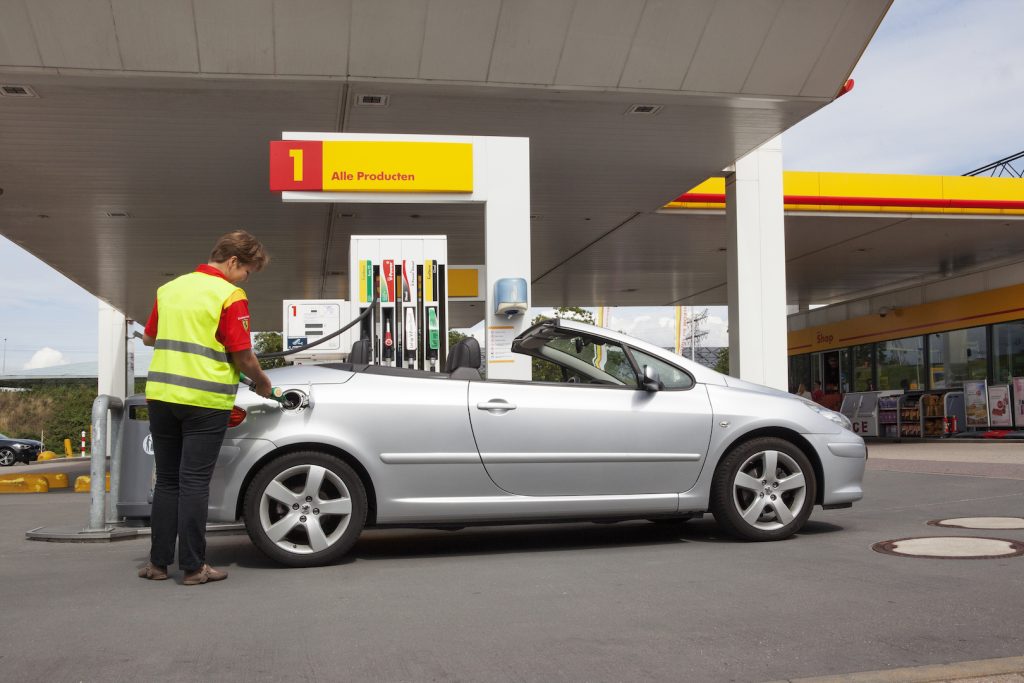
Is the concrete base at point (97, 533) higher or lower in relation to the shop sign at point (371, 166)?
lower

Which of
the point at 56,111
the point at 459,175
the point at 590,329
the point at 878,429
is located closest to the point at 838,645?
the point at 590,329

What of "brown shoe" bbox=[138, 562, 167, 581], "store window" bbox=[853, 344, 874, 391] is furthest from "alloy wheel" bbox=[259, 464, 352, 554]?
"store window" bbox=[853, 344, 874, 391]

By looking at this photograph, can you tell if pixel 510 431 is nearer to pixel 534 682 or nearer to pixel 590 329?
pixel 590 329

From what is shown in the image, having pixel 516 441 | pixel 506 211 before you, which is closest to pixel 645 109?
pixel 506 211

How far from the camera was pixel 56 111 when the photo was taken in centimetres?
1130

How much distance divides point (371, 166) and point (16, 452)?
967 inches

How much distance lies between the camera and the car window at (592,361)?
6094mm

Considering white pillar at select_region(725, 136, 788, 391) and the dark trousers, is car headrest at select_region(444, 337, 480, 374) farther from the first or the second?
white pillar at select_region(725, 136, 788, 391)

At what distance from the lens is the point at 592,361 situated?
20.5 feet

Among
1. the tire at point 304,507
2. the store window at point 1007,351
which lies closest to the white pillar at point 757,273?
the store window at point 1007,351

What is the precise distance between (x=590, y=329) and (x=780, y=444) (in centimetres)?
137

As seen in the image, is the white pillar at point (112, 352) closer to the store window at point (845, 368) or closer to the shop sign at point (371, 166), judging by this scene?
the shop sign at point (371, 166)

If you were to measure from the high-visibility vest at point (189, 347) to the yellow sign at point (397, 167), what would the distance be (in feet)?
13.5

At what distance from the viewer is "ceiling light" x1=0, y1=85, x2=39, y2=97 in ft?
34.3
